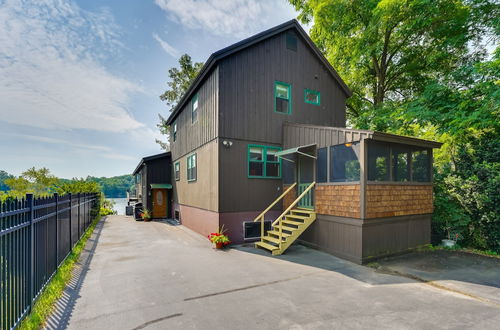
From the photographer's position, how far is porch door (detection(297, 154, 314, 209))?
351 inches

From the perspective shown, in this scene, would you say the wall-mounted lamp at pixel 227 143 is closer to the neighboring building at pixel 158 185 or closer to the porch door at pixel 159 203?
the neighboring building at pixel 158 185

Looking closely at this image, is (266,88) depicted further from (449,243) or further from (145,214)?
(145,214)

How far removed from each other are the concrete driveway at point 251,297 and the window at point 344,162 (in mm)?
2531

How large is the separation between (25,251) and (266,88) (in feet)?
29.4

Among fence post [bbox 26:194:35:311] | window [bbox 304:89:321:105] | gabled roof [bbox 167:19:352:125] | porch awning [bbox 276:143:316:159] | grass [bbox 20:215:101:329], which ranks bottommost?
grass [bbox 20:215:101:329]

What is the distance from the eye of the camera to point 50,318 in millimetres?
3729

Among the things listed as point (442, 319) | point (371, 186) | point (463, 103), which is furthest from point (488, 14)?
point (442, 319)

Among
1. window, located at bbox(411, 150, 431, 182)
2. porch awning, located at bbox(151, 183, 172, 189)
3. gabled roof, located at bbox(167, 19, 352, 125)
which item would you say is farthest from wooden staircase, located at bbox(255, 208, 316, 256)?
porch awning, located at bbox(151, 183, 172, 189)

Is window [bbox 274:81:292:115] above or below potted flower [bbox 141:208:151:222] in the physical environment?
above

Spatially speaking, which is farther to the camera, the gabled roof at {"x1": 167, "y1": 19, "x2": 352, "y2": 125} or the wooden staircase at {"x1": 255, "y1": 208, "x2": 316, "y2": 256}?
the gabled roof at {"x1": 167, "y1": 19, "x2": 352, "y2": 125}

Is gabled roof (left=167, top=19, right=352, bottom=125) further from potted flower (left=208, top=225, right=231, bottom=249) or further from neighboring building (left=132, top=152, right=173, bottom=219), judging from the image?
neighboring building (left=132, top=152, right=173, bottom=219)

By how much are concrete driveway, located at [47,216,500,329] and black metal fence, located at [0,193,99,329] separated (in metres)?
0.52

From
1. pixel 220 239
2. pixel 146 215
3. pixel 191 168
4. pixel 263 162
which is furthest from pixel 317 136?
pixel 146 215

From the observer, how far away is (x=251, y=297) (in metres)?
4.59
